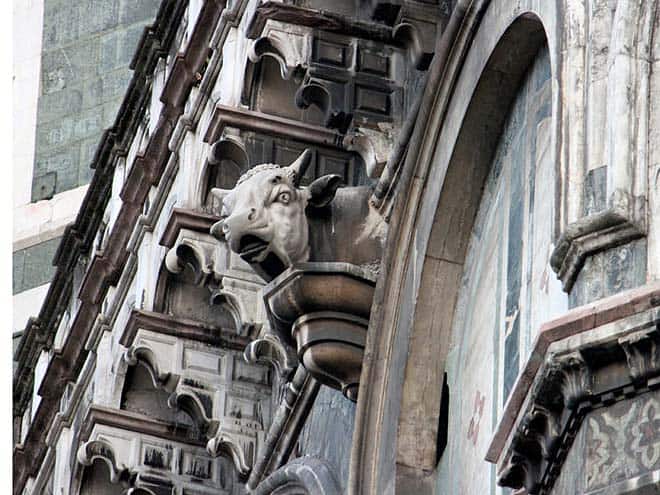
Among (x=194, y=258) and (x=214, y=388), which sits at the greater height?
(x=194, y=258)

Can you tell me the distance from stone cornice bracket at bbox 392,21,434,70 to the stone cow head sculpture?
2.69ft

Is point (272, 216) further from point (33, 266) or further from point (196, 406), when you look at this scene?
point (33, 266)

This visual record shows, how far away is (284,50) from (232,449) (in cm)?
231

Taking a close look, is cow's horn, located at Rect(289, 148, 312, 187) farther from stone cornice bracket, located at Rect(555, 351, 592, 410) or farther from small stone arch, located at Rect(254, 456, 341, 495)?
stone cornice bracket, located at Rect(555, 351, 592, 410)

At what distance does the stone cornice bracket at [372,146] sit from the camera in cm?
1659

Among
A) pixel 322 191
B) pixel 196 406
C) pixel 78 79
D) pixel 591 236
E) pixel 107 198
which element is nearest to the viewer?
pixel 591 236

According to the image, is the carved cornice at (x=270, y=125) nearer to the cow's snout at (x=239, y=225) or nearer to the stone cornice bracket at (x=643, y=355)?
the cow's snout at (x=239, y=225)

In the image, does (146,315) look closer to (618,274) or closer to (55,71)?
(618,274)

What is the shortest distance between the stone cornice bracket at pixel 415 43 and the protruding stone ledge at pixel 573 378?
467cm

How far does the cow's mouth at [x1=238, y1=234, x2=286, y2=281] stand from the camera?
15922 mm

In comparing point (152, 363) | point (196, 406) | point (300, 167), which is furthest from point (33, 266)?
point (300, 167)

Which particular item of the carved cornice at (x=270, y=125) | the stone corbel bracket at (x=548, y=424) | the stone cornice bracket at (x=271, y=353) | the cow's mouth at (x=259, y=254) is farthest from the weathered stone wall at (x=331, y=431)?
the stone corbel bracket at (x=548, y=424)

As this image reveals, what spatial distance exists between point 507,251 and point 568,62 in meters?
1.82

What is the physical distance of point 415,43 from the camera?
658 inches
